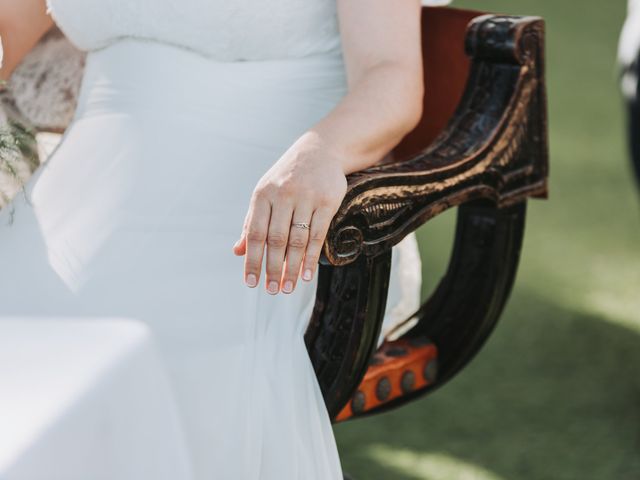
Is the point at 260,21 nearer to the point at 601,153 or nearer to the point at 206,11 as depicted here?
the point at 206,11

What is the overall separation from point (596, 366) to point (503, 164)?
1.28 metres

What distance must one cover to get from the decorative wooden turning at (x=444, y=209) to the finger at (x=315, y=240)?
0.02 metres

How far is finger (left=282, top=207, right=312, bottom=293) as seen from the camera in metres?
1.04

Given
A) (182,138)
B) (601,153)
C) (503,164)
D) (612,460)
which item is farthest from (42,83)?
(601,153)

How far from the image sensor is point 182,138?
137 centimetres

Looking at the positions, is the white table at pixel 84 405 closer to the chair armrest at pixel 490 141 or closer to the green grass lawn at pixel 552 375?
the chair armrest at pixel 490 141

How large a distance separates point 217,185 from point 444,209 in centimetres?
30

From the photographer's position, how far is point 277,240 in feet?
3.39

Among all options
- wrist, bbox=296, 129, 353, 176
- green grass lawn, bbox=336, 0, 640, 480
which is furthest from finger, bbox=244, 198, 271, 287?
green grass lawn, bbox=336, 0, 640, 480

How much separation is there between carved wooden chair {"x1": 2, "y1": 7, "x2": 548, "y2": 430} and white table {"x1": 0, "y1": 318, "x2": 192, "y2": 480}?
0.99 feet

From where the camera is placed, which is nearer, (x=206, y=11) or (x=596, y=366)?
(x=206, y=11)

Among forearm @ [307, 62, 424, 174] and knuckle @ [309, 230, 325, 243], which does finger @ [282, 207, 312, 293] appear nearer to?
knuckle @ [309, 230, 325, 243]

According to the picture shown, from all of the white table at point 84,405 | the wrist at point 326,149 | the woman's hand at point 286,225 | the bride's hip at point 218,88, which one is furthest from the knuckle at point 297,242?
the bride's hip at point 218,88

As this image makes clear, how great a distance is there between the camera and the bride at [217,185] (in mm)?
1097
